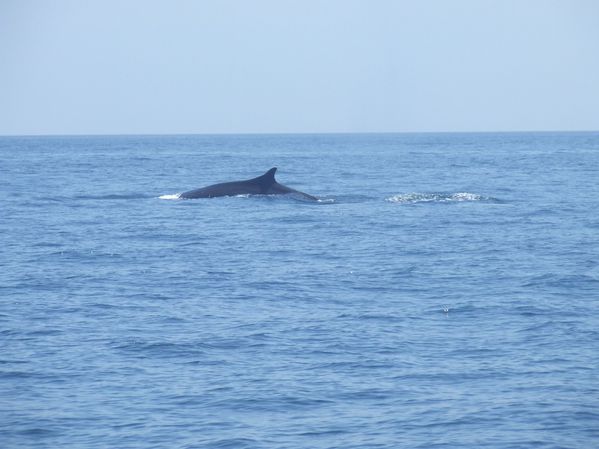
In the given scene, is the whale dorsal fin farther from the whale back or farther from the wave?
the wave

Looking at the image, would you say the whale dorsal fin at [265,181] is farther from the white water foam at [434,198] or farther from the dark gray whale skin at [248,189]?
the white water foam at [434,198]

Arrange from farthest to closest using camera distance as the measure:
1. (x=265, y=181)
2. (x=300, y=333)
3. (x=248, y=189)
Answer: (x=248, y=189) → (x=265, y=181) → (x=300, y=333)

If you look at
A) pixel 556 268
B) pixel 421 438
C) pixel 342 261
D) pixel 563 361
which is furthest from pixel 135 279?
pixel 421 438

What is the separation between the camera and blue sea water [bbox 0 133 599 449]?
11203 millimetres

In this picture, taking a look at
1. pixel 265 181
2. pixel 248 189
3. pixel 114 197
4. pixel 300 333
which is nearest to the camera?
pixel 300 333

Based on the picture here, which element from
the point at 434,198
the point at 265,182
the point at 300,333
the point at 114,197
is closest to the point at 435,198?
the point at 434,198

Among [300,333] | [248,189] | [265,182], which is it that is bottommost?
[300,333]

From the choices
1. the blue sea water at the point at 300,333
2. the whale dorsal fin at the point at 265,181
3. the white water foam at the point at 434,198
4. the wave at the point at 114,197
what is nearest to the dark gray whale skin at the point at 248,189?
the whale dorsal fin at the point at 265,181

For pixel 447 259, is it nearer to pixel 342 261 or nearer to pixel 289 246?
pixel 342 261

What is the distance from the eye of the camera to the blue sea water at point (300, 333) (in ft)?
36.8

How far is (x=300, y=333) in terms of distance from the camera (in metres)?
15.1

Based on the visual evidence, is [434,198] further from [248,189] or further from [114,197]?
[114,197]

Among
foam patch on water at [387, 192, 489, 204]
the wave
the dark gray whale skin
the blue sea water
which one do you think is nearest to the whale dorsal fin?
the dark gray whale skin

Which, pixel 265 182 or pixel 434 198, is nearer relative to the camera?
pixel 265 182
